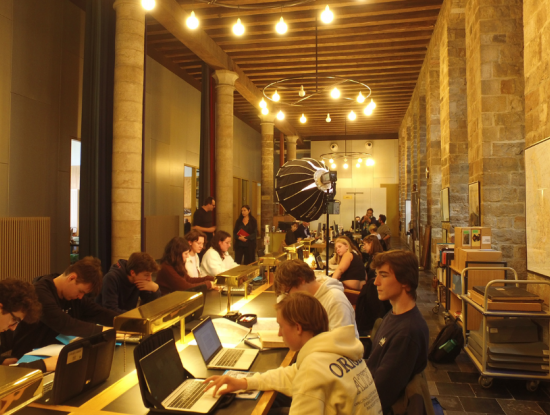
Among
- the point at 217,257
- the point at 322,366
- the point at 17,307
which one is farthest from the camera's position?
the point at 217,257

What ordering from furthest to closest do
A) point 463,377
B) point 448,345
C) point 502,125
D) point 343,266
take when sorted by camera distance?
point 502,125
point 343,266
point 448,345
point 463,377

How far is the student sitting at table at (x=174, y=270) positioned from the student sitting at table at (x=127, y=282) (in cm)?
64

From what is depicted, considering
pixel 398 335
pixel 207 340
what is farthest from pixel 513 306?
pixel 207 340

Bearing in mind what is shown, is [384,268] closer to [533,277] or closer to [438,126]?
[533,277]

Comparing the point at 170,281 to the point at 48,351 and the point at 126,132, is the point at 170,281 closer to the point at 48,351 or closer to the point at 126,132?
the point at 48,351

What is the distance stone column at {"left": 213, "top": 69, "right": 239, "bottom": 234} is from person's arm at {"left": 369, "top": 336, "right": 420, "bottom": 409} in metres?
8.37

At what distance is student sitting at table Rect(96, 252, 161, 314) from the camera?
3248 millimetres

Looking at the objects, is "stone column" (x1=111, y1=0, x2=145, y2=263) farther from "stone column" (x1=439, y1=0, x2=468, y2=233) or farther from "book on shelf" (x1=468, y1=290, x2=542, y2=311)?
"stone column" (x1=439, y1=0, x2=468, y2=233)

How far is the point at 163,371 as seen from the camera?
190 centimetres

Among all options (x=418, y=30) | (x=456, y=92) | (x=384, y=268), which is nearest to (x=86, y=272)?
(x=384, y=268)

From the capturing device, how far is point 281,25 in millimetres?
6176

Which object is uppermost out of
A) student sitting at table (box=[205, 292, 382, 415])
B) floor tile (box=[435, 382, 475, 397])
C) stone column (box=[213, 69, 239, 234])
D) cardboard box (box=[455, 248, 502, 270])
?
stone column (box=[213, 69, 239, 234])

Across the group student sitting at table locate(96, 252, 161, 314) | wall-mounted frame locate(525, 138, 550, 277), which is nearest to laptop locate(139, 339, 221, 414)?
student sitting at table locate(96, 252, 161, 314)

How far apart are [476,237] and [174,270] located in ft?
10.7
